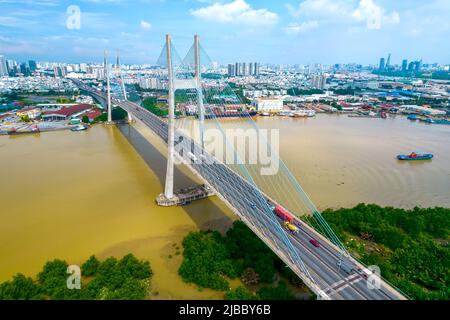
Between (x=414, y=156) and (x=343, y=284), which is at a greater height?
(x=414, y=156)

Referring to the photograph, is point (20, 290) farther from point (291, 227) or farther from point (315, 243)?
point (315, 243)

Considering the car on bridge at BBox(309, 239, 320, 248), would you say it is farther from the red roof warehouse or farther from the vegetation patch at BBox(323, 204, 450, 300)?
the red roof warehouse

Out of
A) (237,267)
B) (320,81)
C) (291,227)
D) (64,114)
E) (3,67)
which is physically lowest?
(237,267)

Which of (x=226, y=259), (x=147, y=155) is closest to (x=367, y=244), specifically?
(x=226, y=259)

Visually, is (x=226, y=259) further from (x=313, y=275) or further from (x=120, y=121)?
(x=120, y=121)

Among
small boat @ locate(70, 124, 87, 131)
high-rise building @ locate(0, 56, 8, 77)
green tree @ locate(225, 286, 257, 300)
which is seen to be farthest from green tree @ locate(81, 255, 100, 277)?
high-rise building @ locate(0, 56, 8, 77)

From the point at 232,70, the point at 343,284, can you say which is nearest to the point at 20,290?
the point at 343,284

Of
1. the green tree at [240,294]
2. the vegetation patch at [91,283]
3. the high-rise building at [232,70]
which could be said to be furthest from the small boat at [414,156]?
the high-rise building at [232,70]
